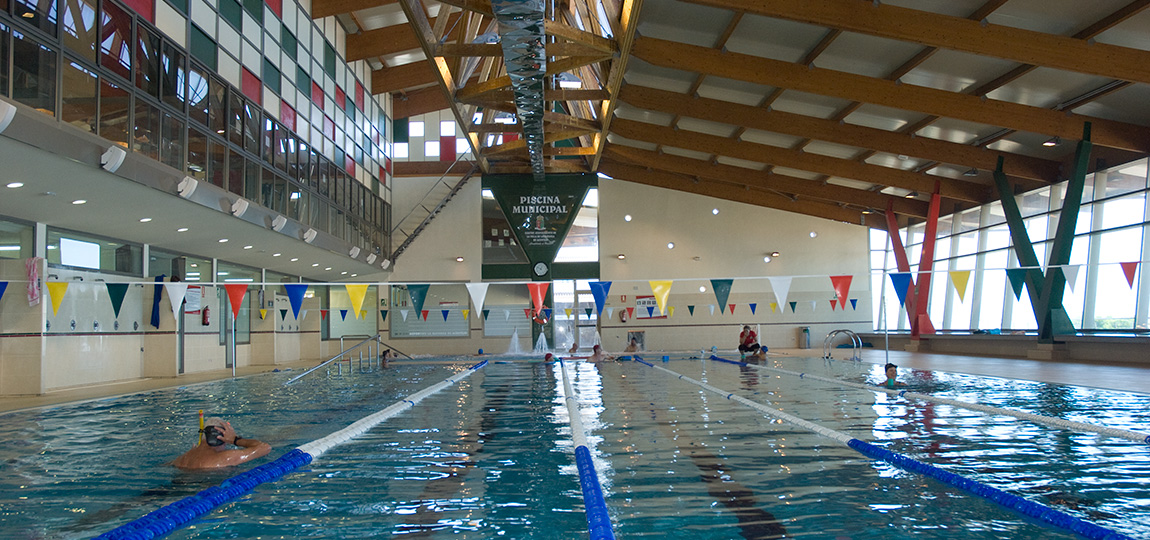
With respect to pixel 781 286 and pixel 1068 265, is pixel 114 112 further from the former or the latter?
pixel 1068 265

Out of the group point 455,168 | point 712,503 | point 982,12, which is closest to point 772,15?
point 982,12

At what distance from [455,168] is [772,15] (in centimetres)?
1545

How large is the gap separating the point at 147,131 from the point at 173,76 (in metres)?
1.50

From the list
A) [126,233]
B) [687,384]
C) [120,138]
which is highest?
[120,138]

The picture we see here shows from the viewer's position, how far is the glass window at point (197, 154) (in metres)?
10.5

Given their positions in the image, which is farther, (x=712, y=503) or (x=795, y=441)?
(x=795, y=441)

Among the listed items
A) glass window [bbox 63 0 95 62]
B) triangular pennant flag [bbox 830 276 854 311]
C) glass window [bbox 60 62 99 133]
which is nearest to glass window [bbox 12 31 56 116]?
glass window [bbox 60 62 99 133]

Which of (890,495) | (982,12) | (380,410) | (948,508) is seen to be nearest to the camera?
(948,508)

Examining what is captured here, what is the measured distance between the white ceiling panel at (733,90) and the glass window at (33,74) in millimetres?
11102

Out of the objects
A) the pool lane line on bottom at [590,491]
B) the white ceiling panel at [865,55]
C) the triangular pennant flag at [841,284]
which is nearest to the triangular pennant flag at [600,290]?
the triangular pennant flag at [841,284]

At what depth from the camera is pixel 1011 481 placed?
14.6 ft

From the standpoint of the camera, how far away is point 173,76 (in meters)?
10.4

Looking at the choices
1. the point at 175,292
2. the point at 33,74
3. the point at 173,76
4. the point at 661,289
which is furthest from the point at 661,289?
the point at 33,74

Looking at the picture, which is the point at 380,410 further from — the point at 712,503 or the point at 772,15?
the point at 772,15
